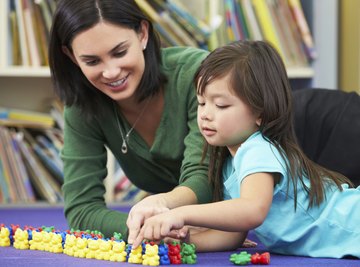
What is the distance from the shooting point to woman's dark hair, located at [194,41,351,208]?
1.45 m

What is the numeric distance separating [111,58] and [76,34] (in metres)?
0.10

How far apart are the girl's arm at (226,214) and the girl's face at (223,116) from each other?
130mm

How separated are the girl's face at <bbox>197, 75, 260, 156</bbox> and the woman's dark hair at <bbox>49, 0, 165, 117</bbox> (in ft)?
1.05

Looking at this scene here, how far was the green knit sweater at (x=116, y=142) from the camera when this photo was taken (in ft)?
5.87

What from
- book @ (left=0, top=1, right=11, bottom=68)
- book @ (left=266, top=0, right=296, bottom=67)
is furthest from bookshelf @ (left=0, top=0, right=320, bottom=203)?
book @ (left=266, top=0, right=296, bottom=67)

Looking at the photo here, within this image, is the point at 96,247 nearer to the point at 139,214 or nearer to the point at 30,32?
the point at 139,214

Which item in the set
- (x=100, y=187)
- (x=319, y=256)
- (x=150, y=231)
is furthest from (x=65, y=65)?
(x=319, y=256)

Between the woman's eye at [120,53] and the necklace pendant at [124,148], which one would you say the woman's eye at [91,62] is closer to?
the woman's eye at [120,53]

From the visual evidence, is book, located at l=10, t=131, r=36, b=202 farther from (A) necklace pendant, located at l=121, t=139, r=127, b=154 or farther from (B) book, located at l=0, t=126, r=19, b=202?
(A) necklace pendant, located at l=121, t=139, r=127, b=154

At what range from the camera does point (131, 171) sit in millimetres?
→ 2020

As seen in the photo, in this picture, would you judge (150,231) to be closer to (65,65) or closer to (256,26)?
(65,65)

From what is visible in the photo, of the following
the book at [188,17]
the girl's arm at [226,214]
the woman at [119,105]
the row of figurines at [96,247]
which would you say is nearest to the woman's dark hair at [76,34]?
the woman at [119,105]

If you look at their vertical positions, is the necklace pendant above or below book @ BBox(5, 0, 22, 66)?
below

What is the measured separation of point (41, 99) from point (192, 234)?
6.14 ft
